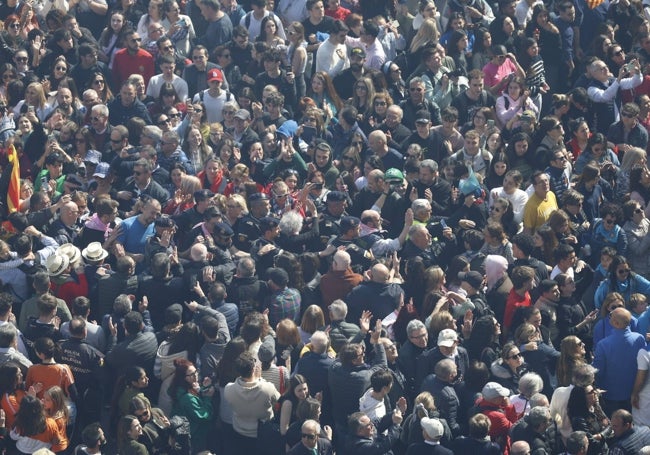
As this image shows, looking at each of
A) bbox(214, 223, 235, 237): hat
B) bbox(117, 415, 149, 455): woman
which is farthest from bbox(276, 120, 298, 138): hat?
bbox(117, 415, 149, 455): woman

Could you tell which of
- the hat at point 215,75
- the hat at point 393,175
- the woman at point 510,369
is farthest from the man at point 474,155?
the woman at point 510,369

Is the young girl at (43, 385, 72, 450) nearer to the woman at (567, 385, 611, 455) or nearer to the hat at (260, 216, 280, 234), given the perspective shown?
the hat at (260, 216, 280, 234)

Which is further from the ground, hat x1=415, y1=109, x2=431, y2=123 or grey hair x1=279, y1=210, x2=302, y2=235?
hat x1=415, y1=109, x2=431, y2=123

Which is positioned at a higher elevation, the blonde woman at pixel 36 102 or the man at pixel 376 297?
the man at pixel 376 297

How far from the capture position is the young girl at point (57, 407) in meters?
14.7

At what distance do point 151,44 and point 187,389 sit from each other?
291 inches

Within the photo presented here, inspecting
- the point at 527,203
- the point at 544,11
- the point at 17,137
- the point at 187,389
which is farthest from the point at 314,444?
the point at 544,11

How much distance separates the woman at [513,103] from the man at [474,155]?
1275mm

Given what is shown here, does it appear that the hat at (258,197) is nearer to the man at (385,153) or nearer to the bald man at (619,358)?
the man at (385,153)

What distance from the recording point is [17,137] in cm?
1866

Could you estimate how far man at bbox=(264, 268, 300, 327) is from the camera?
1616 cm

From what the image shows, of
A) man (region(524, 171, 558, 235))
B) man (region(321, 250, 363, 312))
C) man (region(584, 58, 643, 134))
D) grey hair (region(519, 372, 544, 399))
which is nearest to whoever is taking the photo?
grey hair (region(519, 372, 544, 399))

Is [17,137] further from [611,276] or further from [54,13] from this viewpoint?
[611,276]

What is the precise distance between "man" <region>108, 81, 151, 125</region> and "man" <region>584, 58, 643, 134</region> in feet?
18.8
